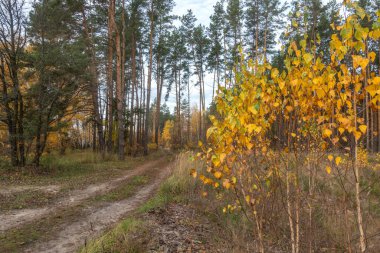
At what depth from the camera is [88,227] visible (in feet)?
14.1

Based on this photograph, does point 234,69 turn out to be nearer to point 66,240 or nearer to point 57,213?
point 66,240

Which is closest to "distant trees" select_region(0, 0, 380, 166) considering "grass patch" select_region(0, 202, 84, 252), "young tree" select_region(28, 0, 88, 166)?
"young tree" select_region(28, 0, 88, 166)

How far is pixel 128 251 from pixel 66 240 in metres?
1.23

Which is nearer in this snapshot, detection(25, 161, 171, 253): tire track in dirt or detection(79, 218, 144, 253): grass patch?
detection(79, 218, 144, 253): grass patch

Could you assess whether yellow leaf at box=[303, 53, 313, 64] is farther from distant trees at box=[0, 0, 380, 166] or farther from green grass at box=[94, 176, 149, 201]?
green grass at box=[94, 176, 149, 201]

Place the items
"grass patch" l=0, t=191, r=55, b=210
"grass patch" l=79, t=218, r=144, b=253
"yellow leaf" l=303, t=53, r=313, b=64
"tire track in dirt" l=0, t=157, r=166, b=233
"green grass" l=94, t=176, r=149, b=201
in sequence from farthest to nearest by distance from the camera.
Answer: "green grass" l=94, t=176, r=149, b=201 → "grass patch" l=0, t=191, r=55, b=210 → "tire track in dirt" l=0, t=157, r=166, b=233 → "grass patch" l=79, t=218, r=144, b=253 → "yellow leaf" l=303, t=53, r=313, b=64

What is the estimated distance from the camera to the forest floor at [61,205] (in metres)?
3.79

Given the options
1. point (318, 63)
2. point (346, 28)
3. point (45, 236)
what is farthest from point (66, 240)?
point (346, 28)

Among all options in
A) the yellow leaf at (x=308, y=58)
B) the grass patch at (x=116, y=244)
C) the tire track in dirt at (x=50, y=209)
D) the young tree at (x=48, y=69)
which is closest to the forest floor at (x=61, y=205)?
the tire track in dirt at (x=50, y=209)

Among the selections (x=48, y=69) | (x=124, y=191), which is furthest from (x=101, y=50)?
(x=124, y=191)

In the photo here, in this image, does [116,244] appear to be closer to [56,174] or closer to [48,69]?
[56,174]

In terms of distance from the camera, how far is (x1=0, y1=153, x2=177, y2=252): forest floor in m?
3.79

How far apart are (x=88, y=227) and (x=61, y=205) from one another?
1752mm

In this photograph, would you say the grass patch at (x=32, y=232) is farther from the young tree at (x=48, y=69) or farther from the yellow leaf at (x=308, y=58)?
the young tree at (x=48, y=69)
